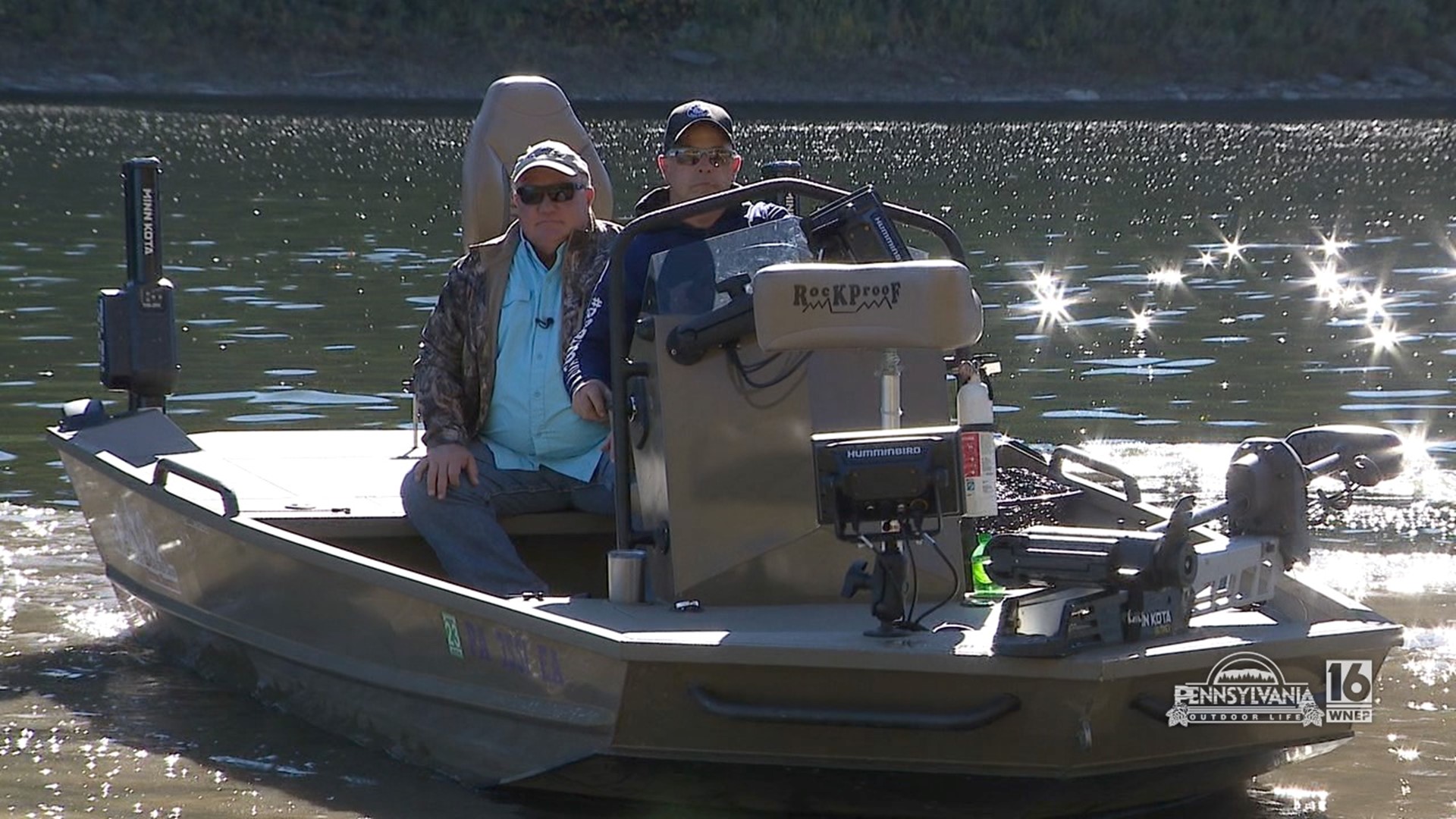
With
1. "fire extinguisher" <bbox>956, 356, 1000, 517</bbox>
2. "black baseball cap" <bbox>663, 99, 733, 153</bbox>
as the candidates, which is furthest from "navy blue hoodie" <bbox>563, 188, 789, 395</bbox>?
"fire extinguisher" <bbox>956, 356, 1000, 517</bbox>

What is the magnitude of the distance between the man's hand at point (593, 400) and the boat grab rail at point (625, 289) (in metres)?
0.26

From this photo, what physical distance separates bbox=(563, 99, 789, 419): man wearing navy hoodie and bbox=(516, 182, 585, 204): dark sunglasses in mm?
199

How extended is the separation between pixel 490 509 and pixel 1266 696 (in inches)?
84.9

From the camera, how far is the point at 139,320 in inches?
313

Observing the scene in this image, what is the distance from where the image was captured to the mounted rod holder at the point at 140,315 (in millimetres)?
7871

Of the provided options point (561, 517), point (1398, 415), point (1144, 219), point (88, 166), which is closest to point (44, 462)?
point (561, 517)

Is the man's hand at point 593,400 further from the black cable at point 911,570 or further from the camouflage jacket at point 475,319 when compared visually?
the black cable at point 911,570

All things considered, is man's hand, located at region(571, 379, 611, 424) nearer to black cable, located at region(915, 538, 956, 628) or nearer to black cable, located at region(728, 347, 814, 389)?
black cable, located at region(728, 347, 814, 389)

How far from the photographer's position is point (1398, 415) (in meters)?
11.4

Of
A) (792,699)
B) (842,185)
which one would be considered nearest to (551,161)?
(792,699)

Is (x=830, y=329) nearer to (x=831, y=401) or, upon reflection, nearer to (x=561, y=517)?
(x=831, y=401)

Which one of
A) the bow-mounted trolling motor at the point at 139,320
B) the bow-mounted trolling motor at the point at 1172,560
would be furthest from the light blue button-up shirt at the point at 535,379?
the bow-mounted trolling motor at the point at 139,320

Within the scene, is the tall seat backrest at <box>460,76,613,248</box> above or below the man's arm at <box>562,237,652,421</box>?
above

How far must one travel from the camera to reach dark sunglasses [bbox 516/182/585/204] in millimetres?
6410
